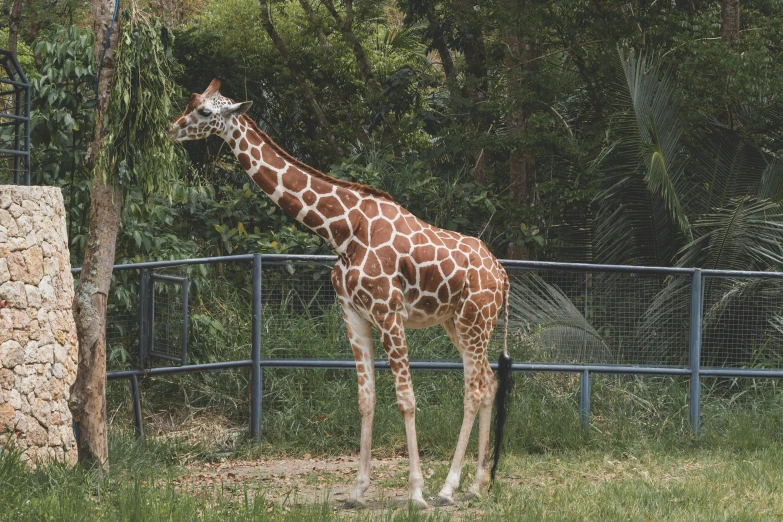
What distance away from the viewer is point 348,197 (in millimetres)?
7035

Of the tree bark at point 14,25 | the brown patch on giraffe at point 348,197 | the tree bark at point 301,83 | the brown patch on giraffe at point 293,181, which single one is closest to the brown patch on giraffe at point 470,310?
the brown patch on giraffe at point 348,197

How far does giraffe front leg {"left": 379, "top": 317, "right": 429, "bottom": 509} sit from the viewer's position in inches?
265

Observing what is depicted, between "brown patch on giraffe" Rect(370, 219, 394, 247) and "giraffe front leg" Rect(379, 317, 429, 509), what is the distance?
0.53 meters

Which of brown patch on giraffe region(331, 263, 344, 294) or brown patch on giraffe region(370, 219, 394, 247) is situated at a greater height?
brown patch on giraffe region(370, 219, 394, 247)

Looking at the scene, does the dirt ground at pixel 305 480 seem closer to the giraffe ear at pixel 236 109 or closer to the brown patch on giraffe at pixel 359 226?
the brown patch on giraffe at pixel 359 226

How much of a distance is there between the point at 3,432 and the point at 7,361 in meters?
0.48

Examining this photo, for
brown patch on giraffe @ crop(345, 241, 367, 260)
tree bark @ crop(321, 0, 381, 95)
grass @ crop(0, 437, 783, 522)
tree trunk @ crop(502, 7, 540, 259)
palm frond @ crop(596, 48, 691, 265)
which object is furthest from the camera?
tree bark @ crop(321, 0, 381, 95)

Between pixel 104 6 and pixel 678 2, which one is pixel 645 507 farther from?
pixel 678 2

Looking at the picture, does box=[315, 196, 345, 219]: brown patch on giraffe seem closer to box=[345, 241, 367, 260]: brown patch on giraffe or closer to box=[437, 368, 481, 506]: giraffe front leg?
box=[345, 241, 367, 260]: brown patch on giraffe

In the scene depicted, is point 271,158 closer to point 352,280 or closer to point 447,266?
point 352,280

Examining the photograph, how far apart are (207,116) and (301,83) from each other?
24.9 ft

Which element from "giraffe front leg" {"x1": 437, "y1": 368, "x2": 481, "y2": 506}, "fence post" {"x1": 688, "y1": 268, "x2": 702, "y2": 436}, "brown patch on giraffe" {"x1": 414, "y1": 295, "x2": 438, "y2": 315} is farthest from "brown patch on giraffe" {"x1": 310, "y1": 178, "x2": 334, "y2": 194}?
"fence post" {"x1": 688, "y1": 268, "x2": 702, "y2": 436}

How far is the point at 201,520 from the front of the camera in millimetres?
5648

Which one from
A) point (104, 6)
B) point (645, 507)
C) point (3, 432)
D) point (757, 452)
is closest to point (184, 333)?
point (3, 432)
